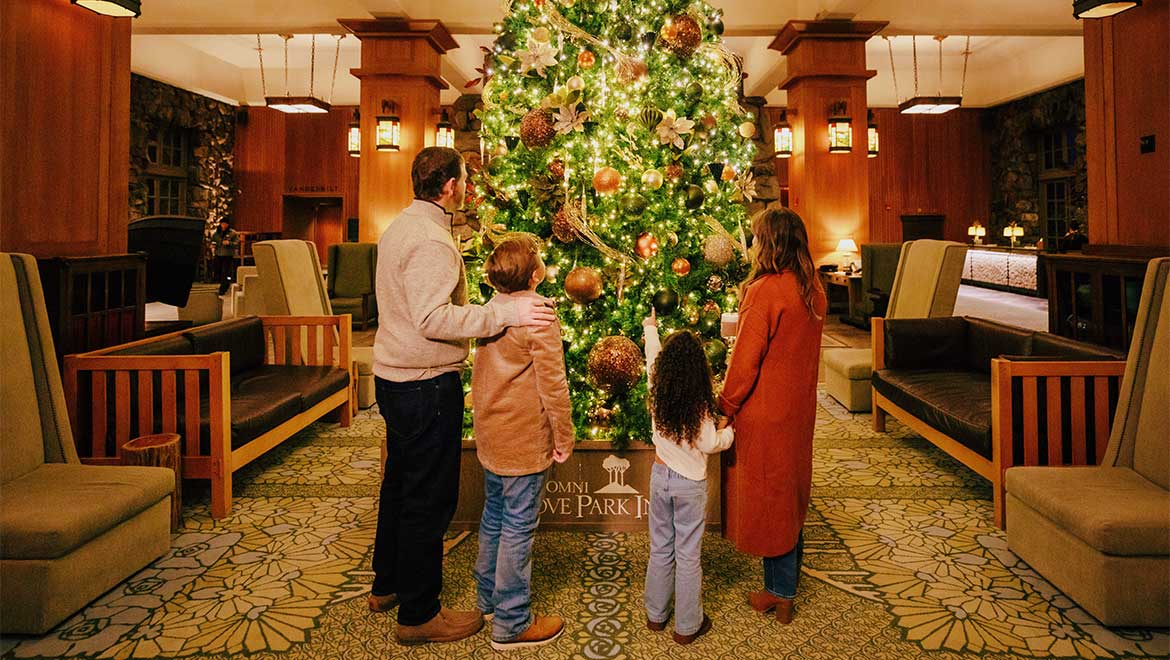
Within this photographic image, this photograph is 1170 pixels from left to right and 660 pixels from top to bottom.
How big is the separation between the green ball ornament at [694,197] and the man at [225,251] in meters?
12.9

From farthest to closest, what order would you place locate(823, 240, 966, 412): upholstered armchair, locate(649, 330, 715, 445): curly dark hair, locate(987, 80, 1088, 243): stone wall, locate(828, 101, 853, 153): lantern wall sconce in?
1. locate(987, 80, 1088, 243): stone wall
2. locate(828, 101, 853, 153): lantern wall sconce
3. locate(823, 240, 966, 412): upholstered armchair
4. locate(649, 330, 715, 445): curly dark hair

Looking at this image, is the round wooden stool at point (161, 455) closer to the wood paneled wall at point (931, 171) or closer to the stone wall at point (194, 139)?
the stone wall at point (194, 139)

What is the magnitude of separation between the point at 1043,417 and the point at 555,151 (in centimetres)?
261

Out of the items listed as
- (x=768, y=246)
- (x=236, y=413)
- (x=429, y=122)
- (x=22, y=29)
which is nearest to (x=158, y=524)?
(x=236, y=413)

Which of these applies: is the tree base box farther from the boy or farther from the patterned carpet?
the boy

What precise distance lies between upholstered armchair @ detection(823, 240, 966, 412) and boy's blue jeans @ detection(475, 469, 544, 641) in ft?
12.0

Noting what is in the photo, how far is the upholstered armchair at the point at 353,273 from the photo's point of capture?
29.1ft

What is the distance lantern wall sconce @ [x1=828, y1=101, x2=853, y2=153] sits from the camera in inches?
353

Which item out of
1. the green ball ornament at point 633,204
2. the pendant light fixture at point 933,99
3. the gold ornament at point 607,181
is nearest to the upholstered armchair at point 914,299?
the green ball ornament at point 633,204

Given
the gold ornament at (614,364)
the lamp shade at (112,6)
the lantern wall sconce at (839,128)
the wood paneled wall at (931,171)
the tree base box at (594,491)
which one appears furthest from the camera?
the wood paneled wall at (931,171)

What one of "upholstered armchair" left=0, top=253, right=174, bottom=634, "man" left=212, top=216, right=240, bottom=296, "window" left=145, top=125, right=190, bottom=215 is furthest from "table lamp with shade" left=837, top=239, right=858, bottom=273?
"window" left=145, top=125, right=190, bottom=215

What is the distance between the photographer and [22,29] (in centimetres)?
→ 354

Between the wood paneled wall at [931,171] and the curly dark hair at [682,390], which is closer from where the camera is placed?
the curly dark hair at [682,390]

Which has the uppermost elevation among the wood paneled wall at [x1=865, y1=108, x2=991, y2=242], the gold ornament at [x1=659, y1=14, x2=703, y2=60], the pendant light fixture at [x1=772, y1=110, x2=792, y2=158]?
the wood paneled wall at [x1=865, y1=108, x2=991, y2=242]
